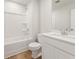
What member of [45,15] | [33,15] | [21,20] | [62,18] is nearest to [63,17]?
[62,18]

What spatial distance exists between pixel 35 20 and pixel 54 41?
6.61 feet

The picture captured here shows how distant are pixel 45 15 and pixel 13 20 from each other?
1281 mm

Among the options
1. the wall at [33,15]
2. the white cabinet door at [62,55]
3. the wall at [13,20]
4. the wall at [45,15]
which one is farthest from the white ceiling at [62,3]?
the wall at [13,20]

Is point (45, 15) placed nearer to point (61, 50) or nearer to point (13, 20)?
point (13, 20)

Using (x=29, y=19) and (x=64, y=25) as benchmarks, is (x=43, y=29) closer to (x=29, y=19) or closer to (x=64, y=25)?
(x=29, y=19)

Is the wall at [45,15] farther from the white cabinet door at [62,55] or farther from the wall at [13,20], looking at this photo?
the white cabinet door at [62,55]

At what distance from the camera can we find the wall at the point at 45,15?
2865mm

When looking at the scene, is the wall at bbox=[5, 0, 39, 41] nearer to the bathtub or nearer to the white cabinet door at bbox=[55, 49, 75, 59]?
the bathtub

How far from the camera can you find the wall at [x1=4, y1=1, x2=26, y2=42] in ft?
9.02

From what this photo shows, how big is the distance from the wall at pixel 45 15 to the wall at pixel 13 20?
823 mm

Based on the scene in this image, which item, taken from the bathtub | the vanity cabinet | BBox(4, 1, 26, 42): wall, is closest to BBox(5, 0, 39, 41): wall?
BBox(4, 1, 26, 42): wall

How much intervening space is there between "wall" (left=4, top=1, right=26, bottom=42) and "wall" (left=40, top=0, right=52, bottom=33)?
823 mm
